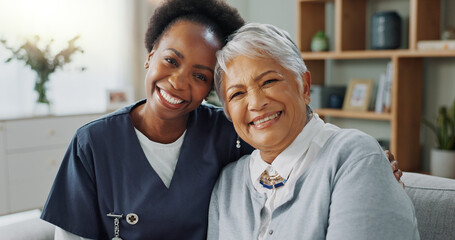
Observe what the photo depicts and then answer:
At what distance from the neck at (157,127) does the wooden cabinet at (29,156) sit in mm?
2332

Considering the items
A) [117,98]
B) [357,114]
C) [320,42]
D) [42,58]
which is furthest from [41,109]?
[357,114]

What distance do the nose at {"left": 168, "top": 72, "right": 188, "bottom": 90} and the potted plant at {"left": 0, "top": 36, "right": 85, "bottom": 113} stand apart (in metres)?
2.52

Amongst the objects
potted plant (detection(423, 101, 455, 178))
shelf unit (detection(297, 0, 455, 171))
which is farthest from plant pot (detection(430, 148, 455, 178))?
shelf unit (detection(297, 0, 455, 171))

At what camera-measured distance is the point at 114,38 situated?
4.24 metres

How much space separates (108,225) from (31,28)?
2966mm

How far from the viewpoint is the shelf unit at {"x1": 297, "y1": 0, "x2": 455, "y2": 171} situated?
3021 millimetres

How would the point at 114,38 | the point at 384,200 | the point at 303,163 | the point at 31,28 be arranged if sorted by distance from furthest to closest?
the point at 114,38 < the point at 31,28 < the point at 303,163 < the point at 384,200

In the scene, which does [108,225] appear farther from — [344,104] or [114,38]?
[114,38]

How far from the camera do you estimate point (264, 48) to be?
1.24 meters

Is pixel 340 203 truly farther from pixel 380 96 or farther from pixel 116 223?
pixel 380 96

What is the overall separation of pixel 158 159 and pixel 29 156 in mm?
2474

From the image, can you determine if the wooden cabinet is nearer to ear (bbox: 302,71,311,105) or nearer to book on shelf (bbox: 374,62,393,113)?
book on shelf (bbox: 374,62,393,113)

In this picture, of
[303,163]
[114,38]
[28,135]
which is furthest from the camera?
[114,38]

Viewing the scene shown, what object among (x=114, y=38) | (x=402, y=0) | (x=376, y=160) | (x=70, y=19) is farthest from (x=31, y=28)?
(x=376, y=160)
